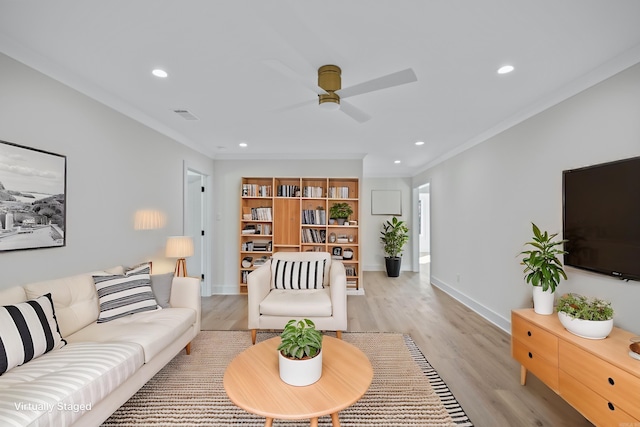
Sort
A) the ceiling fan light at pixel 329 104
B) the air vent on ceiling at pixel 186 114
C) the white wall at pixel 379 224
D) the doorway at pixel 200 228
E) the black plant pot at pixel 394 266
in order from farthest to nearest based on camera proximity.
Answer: the white wall at pixel 379 224 → the black plant pot at pixel 394 266 → the doorway at pixel 200 228 → the air vent on ceiling at pixel 186 114 → the ceiling fan light at pixel 329 104

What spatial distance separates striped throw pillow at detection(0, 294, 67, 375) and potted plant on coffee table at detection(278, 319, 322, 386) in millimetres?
1418

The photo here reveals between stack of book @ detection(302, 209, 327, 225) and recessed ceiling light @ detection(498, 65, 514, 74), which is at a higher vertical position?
recessed ceiling light @ detection(498, 65, 514, 74)

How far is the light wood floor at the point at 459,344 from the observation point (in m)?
1.94

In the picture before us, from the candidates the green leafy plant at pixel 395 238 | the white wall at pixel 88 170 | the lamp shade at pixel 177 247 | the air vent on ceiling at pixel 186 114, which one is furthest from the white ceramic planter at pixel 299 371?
the green leafy plant at pixel 395 238

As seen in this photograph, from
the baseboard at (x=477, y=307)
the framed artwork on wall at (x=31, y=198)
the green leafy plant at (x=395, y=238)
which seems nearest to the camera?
the framed artwork on wall at (x=31, y=198)

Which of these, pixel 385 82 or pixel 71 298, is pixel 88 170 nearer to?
pixel 71 298

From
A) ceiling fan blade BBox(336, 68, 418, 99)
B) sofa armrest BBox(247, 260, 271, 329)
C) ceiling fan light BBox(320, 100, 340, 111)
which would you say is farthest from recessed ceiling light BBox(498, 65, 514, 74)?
sofa armrest BBox(247, 260, 271, 329)

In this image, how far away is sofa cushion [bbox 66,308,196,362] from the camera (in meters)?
1.94

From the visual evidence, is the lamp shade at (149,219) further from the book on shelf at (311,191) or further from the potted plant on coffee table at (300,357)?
the potted plant on coffee table at (300,357)

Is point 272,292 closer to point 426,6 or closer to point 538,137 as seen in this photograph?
point 426,6

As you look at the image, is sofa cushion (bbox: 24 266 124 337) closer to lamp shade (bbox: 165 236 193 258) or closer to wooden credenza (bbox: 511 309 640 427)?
lamp shade (bbox: 165 236 193 258)

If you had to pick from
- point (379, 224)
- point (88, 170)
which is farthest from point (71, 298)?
point (379, 224)

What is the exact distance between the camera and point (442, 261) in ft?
17.2

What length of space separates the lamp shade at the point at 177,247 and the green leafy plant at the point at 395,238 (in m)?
4.56
